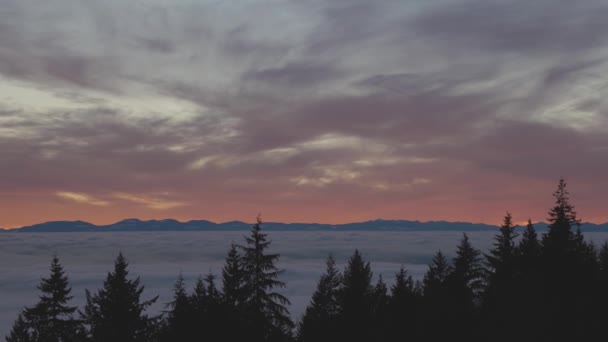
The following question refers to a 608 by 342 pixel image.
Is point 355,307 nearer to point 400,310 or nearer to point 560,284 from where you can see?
point 400,310

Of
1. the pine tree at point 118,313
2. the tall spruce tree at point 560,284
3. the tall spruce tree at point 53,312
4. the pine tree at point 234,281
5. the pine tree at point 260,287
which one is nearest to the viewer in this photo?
the tall spruce tree at point 560,284

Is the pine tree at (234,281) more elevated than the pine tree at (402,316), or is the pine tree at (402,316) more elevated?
the pine tree at (234,281)

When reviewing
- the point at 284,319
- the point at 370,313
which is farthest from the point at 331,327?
the point at 284,319

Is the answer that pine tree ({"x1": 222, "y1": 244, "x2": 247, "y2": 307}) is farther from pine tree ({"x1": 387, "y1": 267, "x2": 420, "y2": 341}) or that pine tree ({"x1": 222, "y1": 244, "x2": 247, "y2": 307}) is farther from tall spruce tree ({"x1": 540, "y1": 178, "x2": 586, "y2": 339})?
tall spruce tree ({"x1": 540, "y1": 178, "x2": 586, "y2": 339})

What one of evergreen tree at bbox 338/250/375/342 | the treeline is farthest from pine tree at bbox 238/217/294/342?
evergreen tree at bbox 338/250/375/342

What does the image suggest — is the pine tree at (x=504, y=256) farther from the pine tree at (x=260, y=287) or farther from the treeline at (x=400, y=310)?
the pine tree at (x=260, y=287)

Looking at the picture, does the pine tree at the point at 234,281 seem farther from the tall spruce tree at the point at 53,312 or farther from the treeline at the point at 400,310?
the tall spruce tree at the point at 53,312

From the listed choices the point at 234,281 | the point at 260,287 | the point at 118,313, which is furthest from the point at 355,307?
the point at 118,313

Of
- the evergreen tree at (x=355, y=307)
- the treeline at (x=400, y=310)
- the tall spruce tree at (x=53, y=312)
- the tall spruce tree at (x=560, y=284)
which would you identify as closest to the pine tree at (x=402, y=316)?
the treeline at (x=400, y=310)

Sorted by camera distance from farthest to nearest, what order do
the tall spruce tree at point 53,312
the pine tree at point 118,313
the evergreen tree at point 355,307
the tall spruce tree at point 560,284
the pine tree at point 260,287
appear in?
the tall spruce tree at point 53,312
the pine tree at point 118,313
the pine tree at point 260,287
the evergreen tree at point 355,307
the tall spruce tree at point 560,284

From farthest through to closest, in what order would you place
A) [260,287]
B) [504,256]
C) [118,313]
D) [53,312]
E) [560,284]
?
[504,256] → [53,312] → [118,313] → [260,287] → [560,284]

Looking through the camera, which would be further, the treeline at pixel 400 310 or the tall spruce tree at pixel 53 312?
the tall spruce tree at pixel 53 312

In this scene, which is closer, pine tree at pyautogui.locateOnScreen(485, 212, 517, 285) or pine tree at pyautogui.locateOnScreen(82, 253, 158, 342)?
pine tree at pyautogui.locateOnScreen(82, 253, 158, 342)

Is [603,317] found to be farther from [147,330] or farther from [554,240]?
[147,330]
